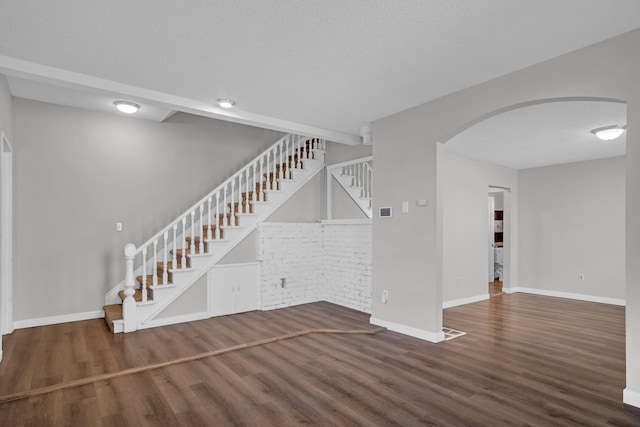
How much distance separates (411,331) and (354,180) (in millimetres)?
2907

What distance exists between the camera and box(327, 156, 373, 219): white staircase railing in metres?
6.14

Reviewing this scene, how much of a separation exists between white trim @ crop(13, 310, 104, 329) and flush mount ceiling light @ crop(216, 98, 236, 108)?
11.3 feet

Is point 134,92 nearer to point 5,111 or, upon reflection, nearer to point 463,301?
point 5,111

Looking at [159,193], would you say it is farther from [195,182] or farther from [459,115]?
[459,115]

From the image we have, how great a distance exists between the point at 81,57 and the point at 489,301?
6916 mm

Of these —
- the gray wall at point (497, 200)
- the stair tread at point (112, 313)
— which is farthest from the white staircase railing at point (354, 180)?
the gray wall at point (497, 200)

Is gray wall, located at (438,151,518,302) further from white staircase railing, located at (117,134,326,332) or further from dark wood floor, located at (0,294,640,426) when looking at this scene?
white staircase railing, located at (117,134,326,332)

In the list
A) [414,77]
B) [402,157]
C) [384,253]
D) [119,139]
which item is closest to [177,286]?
[119,139]

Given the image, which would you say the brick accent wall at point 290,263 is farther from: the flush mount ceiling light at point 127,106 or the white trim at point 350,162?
the flush mount ceiling light at point 127,106

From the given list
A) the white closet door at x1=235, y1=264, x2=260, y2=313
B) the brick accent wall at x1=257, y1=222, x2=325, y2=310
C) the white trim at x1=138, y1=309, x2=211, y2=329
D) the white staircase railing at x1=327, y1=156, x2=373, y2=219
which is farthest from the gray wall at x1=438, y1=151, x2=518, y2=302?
the white trim at x1=138, y1=309, x2=211, y2=329

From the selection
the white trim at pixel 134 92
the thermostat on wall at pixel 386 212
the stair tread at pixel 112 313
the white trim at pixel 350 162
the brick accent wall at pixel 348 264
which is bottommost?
the stair tread at pixel 112 313

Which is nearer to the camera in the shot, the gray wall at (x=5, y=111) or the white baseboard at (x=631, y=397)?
the white baseboard at (x=631, y=397)

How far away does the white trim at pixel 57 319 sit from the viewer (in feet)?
15.0

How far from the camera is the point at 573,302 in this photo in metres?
6.54
